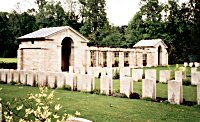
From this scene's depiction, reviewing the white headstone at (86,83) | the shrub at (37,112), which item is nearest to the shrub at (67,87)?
the white headstone at (86,83)

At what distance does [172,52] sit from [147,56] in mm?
9496

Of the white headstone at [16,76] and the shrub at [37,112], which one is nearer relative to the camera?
the shrub at [37,112]

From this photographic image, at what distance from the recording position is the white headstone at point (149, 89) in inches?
480

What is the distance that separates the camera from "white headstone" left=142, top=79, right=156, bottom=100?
12.2 m

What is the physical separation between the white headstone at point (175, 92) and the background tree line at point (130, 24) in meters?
36.5

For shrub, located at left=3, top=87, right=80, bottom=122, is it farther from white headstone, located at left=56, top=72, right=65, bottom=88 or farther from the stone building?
the stone building

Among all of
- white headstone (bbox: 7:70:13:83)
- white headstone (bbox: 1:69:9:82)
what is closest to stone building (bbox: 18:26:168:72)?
white headstone (bbox: 1:69:9:82)

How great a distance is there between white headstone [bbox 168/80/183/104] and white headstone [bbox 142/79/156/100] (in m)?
0.84

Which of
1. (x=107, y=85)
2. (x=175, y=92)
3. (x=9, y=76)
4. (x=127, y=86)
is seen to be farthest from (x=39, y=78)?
(x=175, y=92)

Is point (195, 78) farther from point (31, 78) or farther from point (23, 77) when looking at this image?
point (23, 77)

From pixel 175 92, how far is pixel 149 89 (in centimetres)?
127

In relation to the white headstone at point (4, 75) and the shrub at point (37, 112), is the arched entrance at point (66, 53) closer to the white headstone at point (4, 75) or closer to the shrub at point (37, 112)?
the white headstone at point (4, 75)

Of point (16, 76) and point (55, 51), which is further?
point (55, 51)

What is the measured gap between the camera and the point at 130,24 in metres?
62.0
